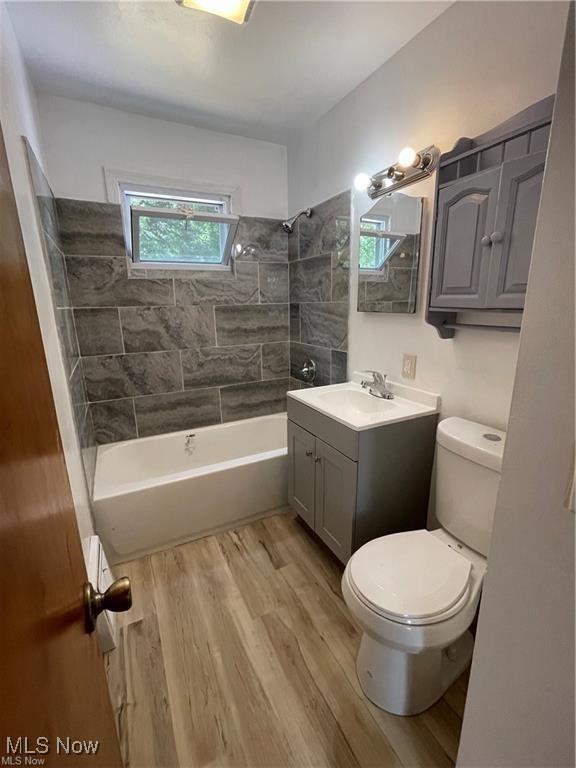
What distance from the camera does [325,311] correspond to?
7.79 feet

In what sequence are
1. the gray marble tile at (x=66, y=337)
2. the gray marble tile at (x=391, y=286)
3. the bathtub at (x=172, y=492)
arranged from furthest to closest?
the bathtub at (x=172, y=492)
the gray marble tile at (x=391, y=286)
the gray marble tile at (x=66, y=337)

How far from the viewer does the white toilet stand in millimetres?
1042

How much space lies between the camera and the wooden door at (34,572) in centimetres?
35

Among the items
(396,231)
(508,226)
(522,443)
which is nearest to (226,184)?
(396,231)

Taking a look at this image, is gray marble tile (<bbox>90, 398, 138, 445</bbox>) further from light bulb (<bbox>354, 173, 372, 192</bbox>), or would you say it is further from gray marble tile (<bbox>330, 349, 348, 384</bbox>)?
light bulb (<bbox>354, 173, 372, 192</bbox>)

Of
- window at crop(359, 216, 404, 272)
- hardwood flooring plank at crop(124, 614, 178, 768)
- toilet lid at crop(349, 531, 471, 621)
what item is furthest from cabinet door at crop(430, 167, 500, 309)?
hardwood flooring plank at crop(124, 614, 178, 768)

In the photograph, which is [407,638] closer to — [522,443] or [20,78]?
[522,443]

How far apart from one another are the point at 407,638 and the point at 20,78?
105 inches

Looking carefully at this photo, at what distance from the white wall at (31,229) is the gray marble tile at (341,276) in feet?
5.19

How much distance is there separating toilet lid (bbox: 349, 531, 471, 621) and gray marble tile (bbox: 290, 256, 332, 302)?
5.27 ft

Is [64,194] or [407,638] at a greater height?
[64,194]

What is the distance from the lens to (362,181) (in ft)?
5.89

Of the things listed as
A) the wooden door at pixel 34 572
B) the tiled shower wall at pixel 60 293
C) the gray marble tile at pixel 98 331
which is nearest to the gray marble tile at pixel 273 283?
the gray marble tile at pixel 98 331

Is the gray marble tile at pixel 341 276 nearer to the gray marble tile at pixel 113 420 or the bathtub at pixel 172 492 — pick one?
the bathtub at pixel 172 492
